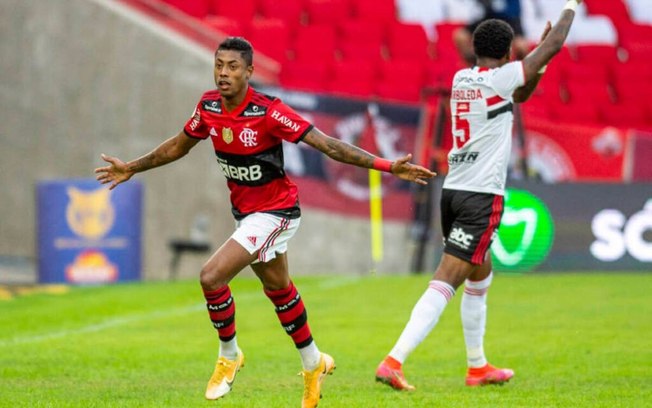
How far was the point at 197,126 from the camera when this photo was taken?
7.60 metres

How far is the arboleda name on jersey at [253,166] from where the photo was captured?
7410mm

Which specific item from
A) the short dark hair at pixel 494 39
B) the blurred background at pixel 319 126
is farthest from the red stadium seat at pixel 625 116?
the short dark hair at pixel 494 39

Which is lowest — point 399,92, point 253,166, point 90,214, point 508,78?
point 90,214

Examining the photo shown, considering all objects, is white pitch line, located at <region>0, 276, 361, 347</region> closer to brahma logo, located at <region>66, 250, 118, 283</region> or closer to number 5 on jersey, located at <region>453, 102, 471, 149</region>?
brahma logo, located at <region>66, 250, 118, 283</region>

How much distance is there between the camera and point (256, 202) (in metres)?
7.50

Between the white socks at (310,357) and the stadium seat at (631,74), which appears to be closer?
the white socks at (310,357)

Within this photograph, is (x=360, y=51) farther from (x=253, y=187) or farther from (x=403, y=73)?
(x=253, y=187)

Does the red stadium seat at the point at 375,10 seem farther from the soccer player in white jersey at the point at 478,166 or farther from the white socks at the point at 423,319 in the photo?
the white socks at the point at 423,319

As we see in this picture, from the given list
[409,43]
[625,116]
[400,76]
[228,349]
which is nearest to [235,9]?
[409,43]

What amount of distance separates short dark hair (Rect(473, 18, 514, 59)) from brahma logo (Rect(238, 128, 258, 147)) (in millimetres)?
1780

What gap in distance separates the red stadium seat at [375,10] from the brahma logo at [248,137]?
627 inches

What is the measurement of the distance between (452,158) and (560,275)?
8544mm

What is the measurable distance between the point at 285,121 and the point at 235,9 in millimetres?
15989

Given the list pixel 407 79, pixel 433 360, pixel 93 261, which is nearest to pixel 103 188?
pixel 93 261
